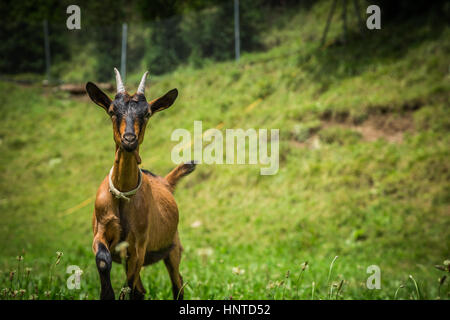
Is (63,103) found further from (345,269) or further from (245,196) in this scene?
(345,269)

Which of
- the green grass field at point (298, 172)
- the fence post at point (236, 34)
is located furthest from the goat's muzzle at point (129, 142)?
the fence post at point (236, 34)

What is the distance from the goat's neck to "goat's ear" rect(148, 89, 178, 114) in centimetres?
29

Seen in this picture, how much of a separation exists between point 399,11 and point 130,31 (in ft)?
31.1

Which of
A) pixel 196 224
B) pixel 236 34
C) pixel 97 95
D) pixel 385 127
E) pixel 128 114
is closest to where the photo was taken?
pixel 128 114

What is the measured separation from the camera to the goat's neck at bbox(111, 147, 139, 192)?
226 cm

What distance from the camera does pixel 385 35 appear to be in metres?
13.9

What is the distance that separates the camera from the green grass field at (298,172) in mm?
8578

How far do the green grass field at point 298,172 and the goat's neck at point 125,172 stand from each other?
150 inches

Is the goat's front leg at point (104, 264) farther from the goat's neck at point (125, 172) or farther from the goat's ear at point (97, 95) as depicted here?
the goat's ear at point (97, 95)

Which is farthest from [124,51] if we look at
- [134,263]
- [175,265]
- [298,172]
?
[134,263]

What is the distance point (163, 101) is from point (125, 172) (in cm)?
45

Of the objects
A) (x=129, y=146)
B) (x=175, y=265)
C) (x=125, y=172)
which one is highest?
(x=129, y=146)

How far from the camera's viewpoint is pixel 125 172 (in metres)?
2.30

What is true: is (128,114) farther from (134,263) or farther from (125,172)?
(134,263)
